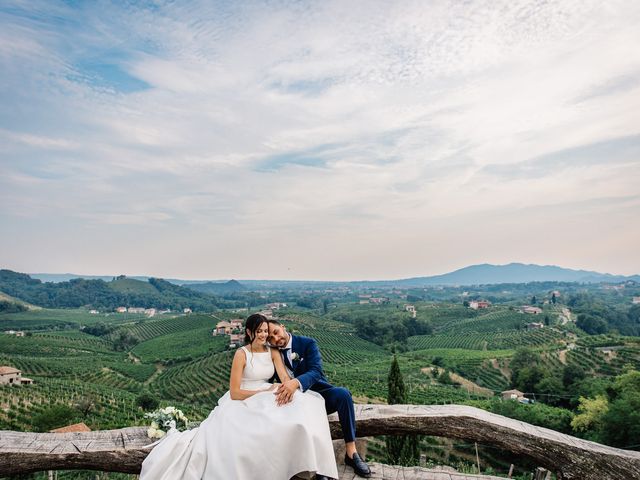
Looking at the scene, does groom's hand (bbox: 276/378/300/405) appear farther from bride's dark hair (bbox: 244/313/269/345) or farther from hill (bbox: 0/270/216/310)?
hill (bbox: 0/270/216/310)

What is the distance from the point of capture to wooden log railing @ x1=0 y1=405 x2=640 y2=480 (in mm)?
2980

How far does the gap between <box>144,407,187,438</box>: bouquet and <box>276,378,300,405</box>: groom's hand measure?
100 cm

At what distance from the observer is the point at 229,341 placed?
62250 mm

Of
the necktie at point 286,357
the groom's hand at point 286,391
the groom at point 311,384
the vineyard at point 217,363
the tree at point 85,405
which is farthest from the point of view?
the vineyard at point 217,363

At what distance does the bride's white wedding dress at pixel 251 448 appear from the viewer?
9.27ft

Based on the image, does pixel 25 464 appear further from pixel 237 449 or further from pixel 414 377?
pixel 414 377

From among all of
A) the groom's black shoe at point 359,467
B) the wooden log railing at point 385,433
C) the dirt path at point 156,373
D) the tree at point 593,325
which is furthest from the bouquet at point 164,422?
the tree at point 593,325

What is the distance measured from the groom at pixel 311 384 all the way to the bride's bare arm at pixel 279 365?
0.15 feet

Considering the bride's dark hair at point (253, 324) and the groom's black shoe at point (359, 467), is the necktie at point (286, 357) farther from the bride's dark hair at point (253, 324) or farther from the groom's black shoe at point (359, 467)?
the groom's black shoe at point (359, 467)

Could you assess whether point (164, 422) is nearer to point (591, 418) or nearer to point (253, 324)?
point (253, 324)

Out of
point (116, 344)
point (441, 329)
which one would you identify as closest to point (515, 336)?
point (441, 329)

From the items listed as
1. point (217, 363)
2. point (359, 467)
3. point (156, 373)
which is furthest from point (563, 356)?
point (359, 467)

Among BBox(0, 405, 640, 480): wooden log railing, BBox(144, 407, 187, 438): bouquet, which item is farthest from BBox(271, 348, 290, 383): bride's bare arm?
BBox(144, 407, 187, 438): bouquet

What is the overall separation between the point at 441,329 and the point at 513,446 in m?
84.0
